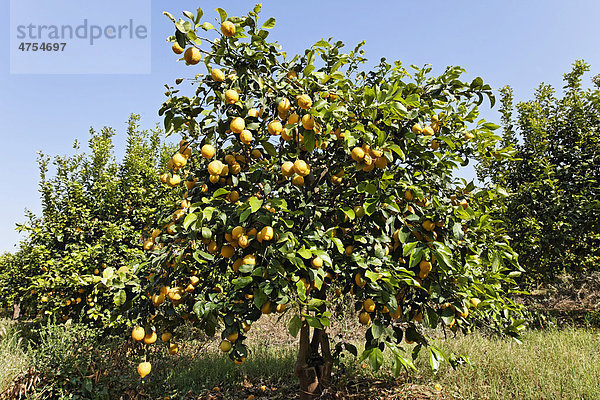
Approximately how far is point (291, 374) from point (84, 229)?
12.5ft

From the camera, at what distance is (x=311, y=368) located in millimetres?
2729

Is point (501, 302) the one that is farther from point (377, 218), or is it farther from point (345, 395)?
point (345, 395)

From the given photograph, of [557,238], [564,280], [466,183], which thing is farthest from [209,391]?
[564,280]

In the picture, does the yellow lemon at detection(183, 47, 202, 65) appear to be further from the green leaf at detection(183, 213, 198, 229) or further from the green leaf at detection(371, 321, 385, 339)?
the green leaf at detection(371, 321, 385, 339)

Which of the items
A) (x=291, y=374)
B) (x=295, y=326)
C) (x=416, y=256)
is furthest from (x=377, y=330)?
(x=291, y=374)

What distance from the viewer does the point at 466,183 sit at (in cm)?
234

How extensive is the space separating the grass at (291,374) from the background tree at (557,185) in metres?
1.63

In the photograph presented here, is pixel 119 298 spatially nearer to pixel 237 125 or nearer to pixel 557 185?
pixel 237 125

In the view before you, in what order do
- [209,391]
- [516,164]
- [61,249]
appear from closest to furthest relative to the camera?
[209,391] < [61,249] < [516,164]

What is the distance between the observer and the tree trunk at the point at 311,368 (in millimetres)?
2725

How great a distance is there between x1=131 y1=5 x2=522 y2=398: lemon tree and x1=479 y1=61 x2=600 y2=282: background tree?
3.94 meters

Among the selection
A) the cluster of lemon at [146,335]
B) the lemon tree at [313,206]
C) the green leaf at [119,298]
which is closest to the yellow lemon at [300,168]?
the lemon tree at [313,206]

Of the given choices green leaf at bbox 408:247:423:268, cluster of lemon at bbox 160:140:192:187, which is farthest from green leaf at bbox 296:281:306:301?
cluster of lemon at bbox 160:140:192:187

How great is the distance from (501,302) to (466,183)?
2.55 feet
